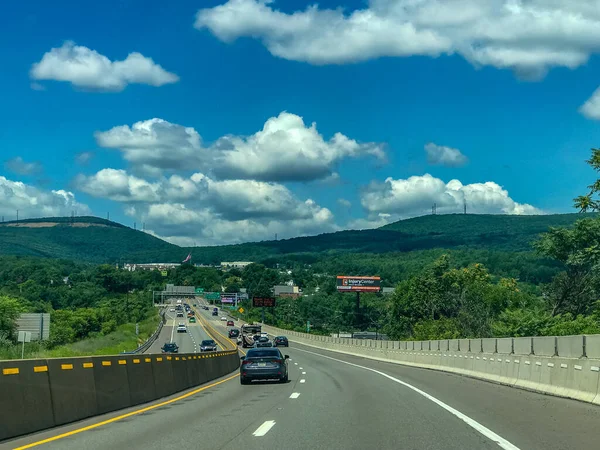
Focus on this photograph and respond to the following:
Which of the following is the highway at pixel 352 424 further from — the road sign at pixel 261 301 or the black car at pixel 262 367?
the road sign at pixel 261 301

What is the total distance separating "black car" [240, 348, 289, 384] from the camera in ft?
91.6

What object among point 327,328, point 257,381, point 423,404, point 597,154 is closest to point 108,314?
point 327,328

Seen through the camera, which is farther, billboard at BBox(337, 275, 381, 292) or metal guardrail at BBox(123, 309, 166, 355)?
billboard at BBox(337, 275, 381, 292)

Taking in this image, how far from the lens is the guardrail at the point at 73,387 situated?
42.8 feet

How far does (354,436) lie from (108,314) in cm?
15052

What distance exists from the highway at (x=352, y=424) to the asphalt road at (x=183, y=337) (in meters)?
65.9

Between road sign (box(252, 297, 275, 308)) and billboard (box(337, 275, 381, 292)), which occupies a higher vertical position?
billboard (box(337, 275, 381, 292))

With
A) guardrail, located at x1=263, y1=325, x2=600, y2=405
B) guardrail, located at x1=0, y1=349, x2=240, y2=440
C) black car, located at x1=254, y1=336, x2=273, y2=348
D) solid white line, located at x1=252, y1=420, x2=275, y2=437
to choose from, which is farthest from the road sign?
solid white line, located at x1=252, y1=420, x2=275, y2=437

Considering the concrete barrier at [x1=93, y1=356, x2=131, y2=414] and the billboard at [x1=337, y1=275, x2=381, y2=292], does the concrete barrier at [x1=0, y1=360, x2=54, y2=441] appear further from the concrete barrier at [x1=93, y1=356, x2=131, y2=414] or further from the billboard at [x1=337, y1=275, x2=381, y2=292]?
the billboard at [x1=337, y1=275, x2=381, y2=292]

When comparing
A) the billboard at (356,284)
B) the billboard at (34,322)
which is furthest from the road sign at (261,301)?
the billboard at (34,322)

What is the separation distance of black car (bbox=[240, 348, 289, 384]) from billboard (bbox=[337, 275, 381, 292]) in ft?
382

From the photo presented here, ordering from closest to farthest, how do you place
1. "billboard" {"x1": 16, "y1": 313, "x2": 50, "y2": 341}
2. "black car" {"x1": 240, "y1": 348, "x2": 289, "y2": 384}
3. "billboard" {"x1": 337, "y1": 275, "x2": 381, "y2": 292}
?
"black car" {"x1": 240, "y1": 348, "x2": 289, "y2": 384}, "billboard" {"x1": 16, "y1": 313, "x2": 50, "y2": 341}, "billboard" {"x1": 337, "y1": 275, "x2": 381, "y2": 292}

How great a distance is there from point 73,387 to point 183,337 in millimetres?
101631

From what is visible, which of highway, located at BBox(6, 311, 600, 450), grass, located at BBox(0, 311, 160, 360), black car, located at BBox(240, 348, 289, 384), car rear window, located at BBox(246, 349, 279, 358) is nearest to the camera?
highway, located at BBox(6, 311, 600, 450)
